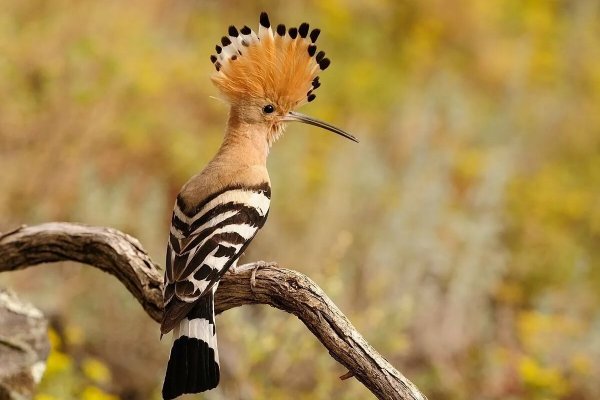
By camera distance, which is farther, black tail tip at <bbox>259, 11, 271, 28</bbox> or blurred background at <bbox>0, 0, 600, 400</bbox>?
blurred background at <bbox>0, 0, 600, 400</bbox>

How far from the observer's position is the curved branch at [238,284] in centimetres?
239

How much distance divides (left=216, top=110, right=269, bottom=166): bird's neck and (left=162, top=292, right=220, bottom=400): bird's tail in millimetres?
501

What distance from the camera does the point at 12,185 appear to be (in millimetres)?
5051

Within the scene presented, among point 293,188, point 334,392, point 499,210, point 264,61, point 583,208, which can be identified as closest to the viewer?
point 264,61

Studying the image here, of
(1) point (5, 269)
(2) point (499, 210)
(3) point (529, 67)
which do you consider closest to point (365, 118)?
(2) point (499, 210)

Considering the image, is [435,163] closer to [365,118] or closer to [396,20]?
[365,118]

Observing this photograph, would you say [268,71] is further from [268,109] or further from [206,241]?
[206,241]

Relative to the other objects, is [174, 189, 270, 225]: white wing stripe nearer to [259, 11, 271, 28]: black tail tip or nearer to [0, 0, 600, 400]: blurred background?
[259, 11, 271, 28]: black tail tip

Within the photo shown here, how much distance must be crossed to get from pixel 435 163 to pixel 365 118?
1662 mm

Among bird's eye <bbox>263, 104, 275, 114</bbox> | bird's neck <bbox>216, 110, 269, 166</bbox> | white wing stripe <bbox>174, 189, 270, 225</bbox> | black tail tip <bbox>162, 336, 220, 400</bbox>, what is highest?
bird's eye <bbox>263, 104, 275, 114</bbox>

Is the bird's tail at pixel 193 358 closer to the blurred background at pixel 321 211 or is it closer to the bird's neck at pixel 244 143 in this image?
the bird's neck at pixel 244 143

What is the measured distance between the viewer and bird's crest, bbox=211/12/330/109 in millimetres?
2822

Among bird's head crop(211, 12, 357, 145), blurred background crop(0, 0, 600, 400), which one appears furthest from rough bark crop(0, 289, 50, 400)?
bird's head crop(211, 12, 357, 145)

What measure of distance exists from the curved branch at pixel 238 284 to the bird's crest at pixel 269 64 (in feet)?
1.85
